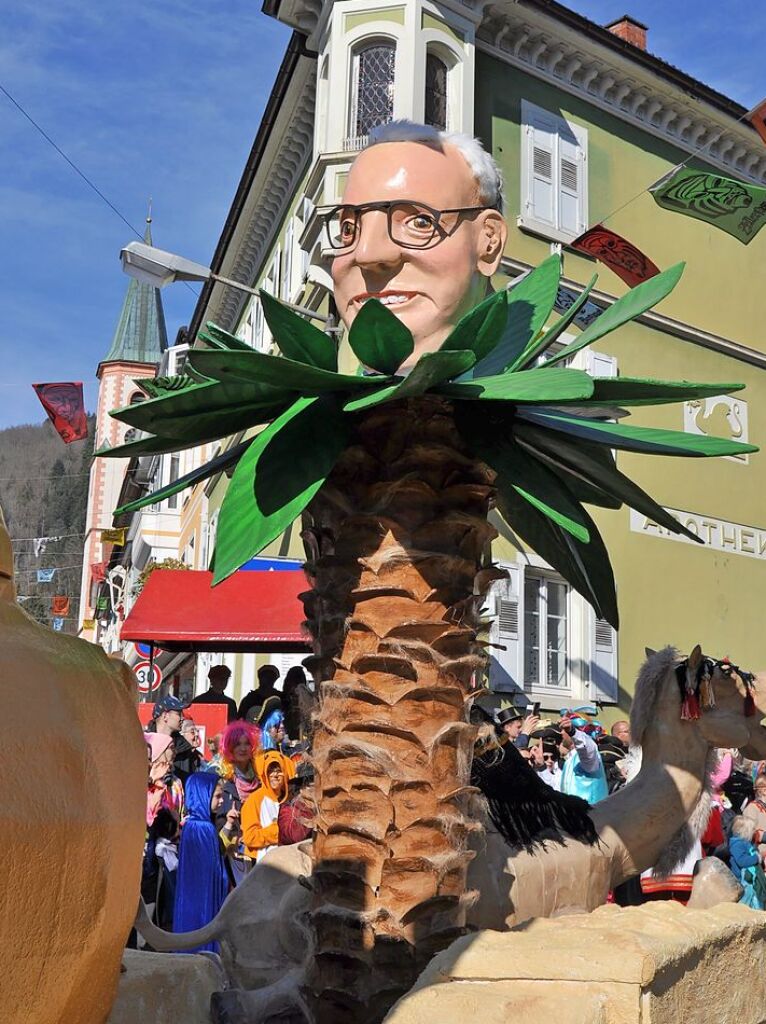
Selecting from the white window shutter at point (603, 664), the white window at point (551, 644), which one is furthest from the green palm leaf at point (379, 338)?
the white window shutter at point (603, 664)

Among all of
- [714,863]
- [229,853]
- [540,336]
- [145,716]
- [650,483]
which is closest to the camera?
[540,336]

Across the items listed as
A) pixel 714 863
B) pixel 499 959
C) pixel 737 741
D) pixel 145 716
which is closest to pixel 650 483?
pixel 145 716

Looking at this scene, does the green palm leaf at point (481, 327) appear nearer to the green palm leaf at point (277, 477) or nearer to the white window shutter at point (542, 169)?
the green palm leaf at point (277, 477)

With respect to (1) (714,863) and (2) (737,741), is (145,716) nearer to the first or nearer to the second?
(2) (737,741)

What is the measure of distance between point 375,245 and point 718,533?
16.5m

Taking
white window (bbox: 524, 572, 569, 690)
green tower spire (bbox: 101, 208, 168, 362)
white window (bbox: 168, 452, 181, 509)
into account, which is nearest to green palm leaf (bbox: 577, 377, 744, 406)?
white window (bbox: 524, 572, 569, 690)

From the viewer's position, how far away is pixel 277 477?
7.81 feet

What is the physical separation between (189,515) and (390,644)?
30901 mm

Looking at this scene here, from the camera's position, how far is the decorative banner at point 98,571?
6284cm

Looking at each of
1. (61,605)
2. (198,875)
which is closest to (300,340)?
(198,875)

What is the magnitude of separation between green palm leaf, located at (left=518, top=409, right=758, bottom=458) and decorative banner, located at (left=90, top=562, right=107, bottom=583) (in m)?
61.5

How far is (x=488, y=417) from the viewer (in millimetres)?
2516

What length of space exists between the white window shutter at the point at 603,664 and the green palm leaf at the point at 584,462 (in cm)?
1410

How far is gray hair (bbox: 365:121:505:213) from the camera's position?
9.20 feet
